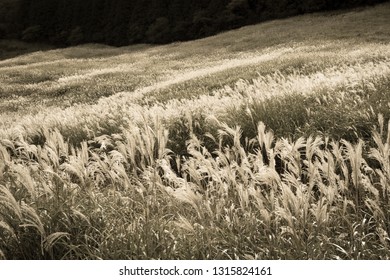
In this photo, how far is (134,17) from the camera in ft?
241

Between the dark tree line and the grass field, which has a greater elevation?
the dark tree line

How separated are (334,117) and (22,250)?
11.8 feet

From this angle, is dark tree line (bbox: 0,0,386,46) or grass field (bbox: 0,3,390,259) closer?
grass field (bbox: 0,3,390,259)

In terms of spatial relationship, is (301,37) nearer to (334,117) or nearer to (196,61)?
(196,61)

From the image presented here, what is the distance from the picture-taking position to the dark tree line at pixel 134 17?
6197 centimetres

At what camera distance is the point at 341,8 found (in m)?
54.7

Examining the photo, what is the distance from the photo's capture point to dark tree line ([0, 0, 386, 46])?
61969 millimetres

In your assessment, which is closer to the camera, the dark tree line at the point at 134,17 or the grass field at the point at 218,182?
the grass field at the point at 218,182

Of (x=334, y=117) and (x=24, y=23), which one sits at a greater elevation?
(x=24, y=23)

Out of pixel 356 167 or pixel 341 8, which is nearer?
pixel 356 167

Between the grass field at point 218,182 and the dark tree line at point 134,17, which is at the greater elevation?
the dark tree line at point 134,17

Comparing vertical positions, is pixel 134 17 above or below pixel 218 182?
above

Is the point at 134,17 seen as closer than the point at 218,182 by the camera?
No
